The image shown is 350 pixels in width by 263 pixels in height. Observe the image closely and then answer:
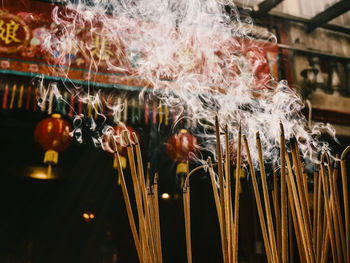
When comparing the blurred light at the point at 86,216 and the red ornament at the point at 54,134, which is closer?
the red ornament at the point at 54,134

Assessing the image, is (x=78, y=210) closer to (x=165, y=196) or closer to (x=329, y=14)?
(x=165, y=196)

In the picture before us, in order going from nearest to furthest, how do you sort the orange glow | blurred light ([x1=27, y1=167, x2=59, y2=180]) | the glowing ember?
the glowing ember
blurred light ([x1=27, y1=167, x2=59, y2=180])
the orange glow

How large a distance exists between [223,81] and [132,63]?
0.69m

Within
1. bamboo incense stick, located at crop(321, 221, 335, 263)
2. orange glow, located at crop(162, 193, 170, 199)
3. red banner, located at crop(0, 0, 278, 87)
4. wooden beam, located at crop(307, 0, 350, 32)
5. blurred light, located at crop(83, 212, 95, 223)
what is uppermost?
wooden beam, located at crop(307, 0, 350, 32)

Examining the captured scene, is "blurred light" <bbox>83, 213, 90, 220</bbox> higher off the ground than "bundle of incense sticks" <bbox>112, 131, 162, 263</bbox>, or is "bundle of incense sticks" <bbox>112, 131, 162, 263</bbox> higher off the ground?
"bundle of incense sticks" <bbox>112, 131, 162, 263</bbox>

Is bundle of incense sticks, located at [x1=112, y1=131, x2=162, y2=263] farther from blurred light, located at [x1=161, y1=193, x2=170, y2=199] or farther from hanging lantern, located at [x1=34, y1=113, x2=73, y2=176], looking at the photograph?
blurred light, located at [x1=161, y1=193, x2=170, y2=199]

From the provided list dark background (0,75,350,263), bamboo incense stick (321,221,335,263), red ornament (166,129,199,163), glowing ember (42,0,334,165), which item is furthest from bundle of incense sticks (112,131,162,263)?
dark background (0,75,350,263)

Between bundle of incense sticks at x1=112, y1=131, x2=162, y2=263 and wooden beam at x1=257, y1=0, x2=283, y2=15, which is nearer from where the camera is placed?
bundle of incense sticks at x1=112, y1=131, x2=162, y2=263

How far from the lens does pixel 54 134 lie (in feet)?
6.84

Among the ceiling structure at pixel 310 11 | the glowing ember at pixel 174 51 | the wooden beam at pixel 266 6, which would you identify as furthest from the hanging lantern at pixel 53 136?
the wooden beam at pixel 266 6

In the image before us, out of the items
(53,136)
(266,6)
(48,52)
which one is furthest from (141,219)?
(266,6)

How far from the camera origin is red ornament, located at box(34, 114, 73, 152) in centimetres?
208

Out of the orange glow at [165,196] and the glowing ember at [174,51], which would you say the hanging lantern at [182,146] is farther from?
the orange glow at [165,196]

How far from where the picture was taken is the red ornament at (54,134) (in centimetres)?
Answer: 208
